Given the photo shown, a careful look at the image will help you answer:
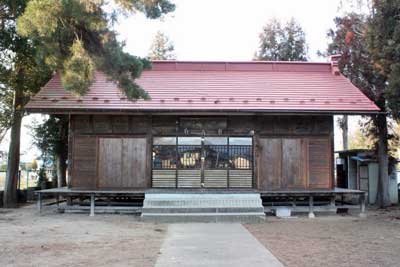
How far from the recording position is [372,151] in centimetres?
2258

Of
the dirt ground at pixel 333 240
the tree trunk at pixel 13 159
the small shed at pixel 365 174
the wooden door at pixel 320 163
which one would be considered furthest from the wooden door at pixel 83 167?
the small shed at pixel 365 174

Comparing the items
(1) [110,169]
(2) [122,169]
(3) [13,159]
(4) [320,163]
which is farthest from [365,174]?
(3) [13,159]

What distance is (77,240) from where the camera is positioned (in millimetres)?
11109

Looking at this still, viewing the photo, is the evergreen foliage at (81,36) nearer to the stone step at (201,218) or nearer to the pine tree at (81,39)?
the pine tree at (81,39)

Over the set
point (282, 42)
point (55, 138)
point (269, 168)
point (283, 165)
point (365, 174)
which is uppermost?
point (282, 42)

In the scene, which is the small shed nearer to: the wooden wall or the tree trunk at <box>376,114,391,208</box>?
the tree trunk at <box>376,114,391,208</box>

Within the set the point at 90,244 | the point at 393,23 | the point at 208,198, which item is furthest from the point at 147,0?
the point at 393,23

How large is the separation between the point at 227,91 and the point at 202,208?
5.24 m

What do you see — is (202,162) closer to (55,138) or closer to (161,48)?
(55,138)

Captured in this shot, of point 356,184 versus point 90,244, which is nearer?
point 90,244

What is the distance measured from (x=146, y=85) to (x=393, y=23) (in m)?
9.51

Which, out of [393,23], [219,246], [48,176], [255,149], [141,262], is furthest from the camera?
[48,176]

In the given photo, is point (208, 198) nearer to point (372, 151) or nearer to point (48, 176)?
point (372, 151)

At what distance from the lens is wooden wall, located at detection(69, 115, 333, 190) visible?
17641 millimetres
